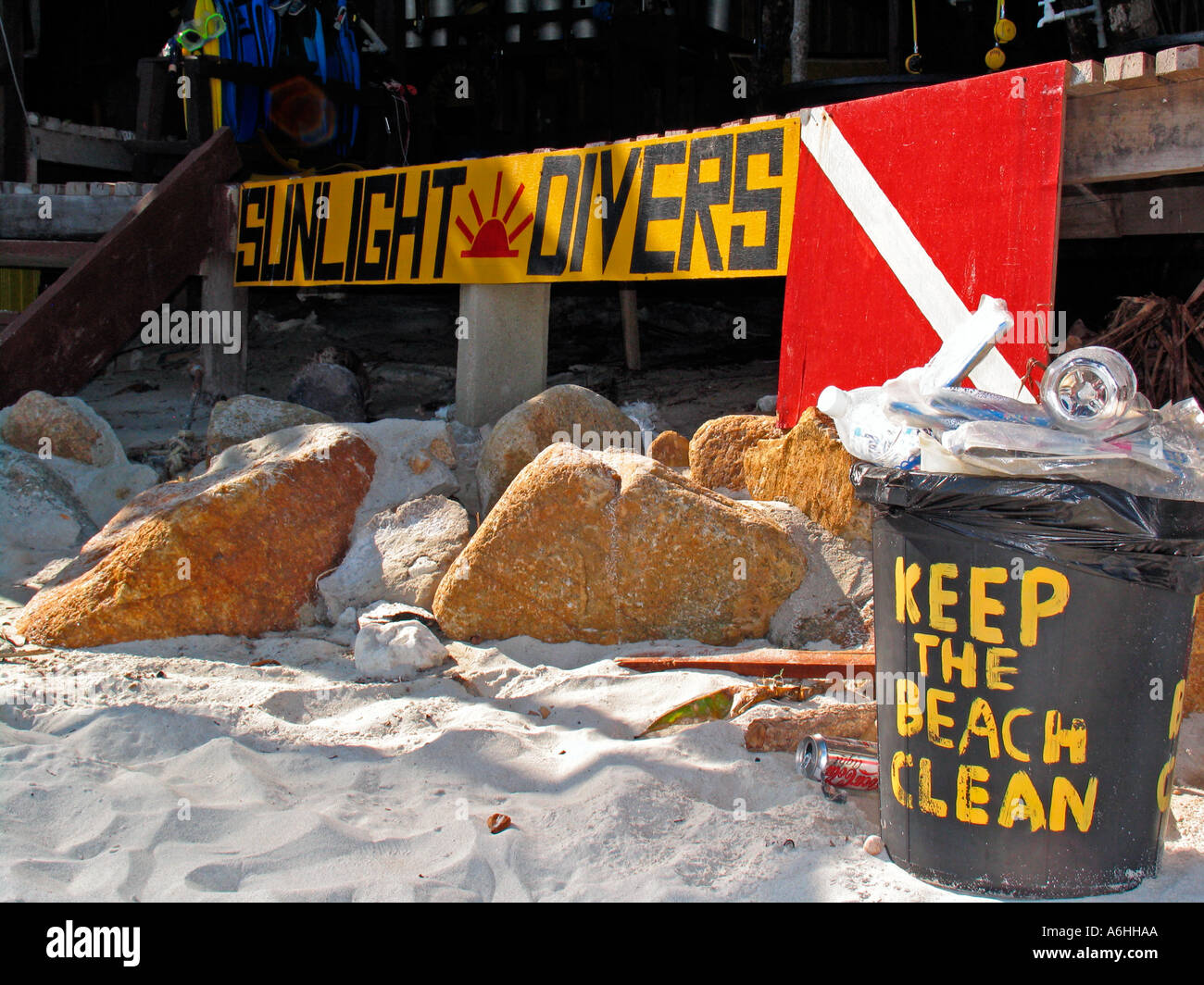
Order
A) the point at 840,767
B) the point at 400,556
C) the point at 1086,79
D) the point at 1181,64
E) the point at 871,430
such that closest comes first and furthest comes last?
the point at 871,430, the point at 840,767, the point at 1181,64, the point at 1086,79, the point at 400,556

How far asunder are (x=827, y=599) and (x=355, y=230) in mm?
3878

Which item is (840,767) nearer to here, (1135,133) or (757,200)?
(1135,133)

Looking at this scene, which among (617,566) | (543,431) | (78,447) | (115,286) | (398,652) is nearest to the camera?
(398,652)

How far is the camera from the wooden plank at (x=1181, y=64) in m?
3.12

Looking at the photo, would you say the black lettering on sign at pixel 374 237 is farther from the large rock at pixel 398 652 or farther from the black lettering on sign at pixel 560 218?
the large rock at pixel 398 652

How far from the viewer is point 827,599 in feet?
11.7

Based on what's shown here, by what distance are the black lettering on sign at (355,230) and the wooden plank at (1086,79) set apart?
4.00 meters

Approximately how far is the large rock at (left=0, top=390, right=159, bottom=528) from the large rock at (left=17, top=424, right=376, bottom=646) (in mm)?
1185

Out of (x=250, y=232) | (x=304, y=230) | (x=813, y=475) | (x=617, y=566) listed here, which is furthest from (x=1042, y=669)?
(x=250, y=232)

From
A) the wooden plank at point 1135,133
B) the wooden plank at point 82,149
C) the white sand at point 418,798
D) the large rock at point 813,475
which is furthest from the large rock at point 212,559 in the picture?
the wooden plank at point 82,149

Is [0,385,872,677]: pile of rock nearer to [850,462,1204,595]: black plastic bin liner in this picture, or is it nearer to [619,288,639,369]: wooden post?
[850,462,1204,595]: black plastic bin liner

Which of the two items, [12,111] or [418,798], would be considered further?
[12,111]
